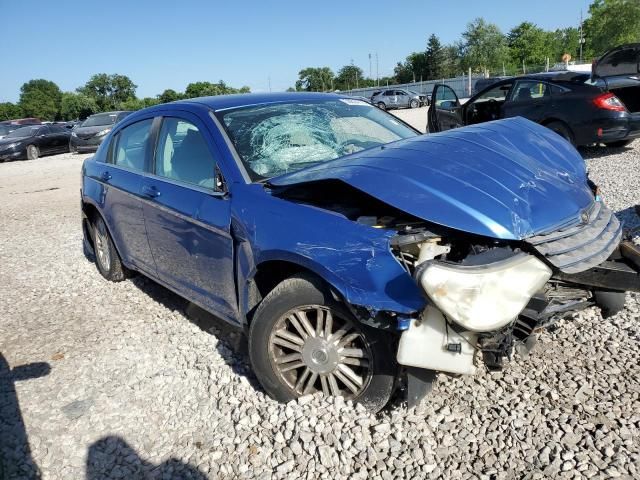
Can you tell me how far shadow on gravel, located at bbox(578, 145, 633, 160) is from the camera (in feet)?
29.9

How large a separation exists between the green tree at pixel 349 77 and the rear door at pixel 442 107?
3506 inches

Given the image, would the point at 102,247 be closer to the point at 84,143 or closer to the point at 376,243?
the point at 376,243

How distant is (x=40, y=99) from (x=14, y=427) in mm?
104694

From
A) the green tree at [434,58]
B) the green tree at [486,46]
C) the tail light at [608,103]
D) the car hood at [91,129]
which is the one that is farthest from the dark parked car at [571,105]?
the green tree at [434,58]

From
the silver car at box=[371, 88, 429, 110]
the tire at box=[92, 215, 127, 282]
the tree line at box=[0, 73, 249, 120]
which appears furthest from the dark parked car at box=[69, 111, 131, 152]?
the tree line at box=[0, 73, 249, 120]

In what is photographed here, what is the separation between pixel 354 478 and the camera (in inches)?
87.5

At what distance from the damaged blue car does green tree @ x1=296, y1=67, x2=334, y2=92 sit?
92.6 metres

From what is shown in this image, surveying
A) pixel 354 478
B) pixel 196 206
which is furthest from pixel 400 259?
pixel 196 206

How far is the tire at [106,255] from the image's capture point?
15.7 feet

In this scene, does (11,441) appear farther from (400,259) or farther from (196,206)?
(400,259)

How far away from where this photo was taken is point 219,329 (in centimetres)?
385

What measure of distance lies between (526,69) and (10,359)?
49813mm

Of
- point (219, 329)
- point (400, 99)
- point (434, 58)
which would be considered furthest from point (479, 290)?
point (434, 58)

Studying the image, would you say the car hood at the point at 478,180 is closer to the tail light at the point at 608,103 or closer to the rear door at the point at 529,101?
the tail light at the point at 608,103
